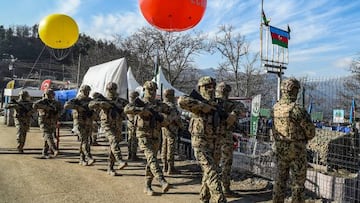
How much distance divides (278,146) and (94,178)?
4177mm

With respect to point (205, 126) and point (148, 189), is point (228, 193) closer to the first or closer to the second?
point (148, 189)

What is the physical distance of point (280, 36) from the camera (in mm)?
13375

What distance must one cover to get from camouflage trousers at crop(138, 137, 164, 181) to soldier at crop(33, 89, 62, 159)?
14.8ft

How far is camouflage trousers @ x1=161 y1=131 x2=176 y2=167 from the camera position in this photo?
26.5ft

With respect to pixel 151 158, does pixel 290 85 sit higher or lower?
higher

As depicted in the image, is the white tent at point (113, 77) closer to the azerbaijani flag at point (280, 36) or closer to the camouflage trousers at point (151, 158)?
the azerbaijani flag at point (280, 36)

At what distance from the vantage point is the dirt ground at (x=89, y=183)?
6.05 metres

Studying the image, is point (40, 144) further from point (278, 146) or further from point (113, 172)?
point (278, 146)

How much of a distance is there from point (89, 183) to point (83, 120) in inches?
96.9

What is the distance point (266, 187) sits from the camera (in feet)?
22.9

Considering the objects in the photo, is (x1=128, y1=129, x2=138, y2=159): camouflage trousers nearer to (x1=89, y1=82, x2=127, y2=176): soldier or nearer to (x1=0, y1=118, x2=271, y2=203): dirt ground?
(x1=0, y1=118, x2=271, y2=203): dirt ground

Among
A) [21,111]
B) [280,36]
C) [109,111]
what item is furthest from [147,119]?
[280,36]

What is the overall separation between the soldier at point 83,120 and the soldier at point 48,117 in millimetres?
1157

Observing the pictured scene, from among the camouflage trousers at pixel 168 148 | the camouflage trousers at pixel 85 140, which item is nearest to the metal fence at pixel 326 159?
the camouflage trousers at pixel 168 148
